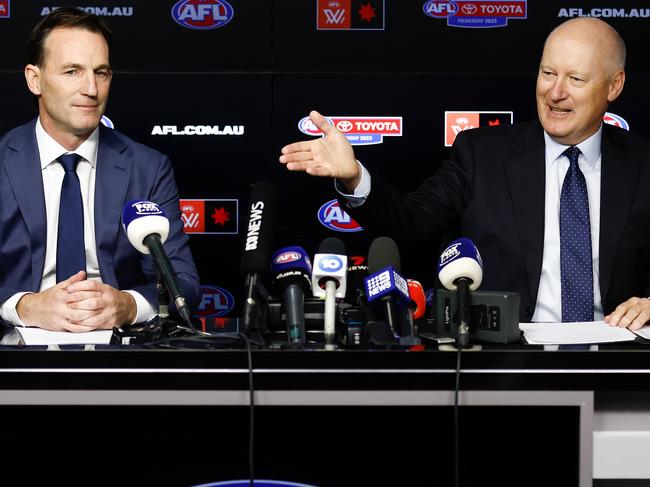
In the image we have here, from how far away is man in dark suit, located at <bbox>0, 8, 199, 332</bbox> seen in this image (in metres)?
2.88

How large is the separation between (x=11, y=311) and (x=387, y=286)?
991 millimetres

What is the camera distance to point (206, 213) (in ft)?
13.3

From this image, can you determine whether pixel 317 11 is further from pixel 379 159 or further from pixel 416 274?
pixel 416 274

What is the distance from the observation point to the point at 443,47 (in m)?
4.00

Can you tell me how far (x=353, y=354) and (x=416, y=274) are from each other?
2.23m

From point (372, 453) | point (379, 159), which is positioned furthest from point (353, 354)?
point (379, 159)

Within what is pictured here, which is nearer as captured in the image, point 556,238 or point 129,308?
point 129,308

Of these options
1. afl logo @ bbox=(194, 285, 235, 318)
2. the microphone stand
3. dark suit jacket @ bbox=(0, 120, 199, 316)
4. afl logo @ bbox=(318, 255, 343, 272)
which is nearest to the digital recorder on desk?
afl logo @ bbox=(318, 255, 343, 272)

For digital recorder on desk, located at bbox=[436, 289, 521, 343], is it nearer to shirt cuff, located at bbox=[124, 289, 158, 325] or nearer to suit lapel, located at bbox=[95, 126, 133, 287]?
shirt cuff, located at bbox=[124, 289, 158, 325]

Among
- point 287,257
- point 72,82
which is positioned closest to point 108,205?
point 72,82

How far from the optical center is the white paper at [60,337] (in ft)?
6.82

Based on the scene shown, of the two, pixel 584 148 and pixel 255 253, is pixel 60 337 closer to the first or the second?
pixel 255 253

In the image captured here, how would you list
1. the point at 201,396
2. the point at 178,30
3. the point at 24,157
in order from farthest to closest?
the point at 178,30 → the point at 24,157 → the point at 201,396

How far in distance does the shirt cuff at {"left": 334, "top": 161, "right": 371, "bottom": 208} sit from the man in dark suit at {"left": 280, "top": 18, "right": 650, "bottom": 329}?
7 centimetres
